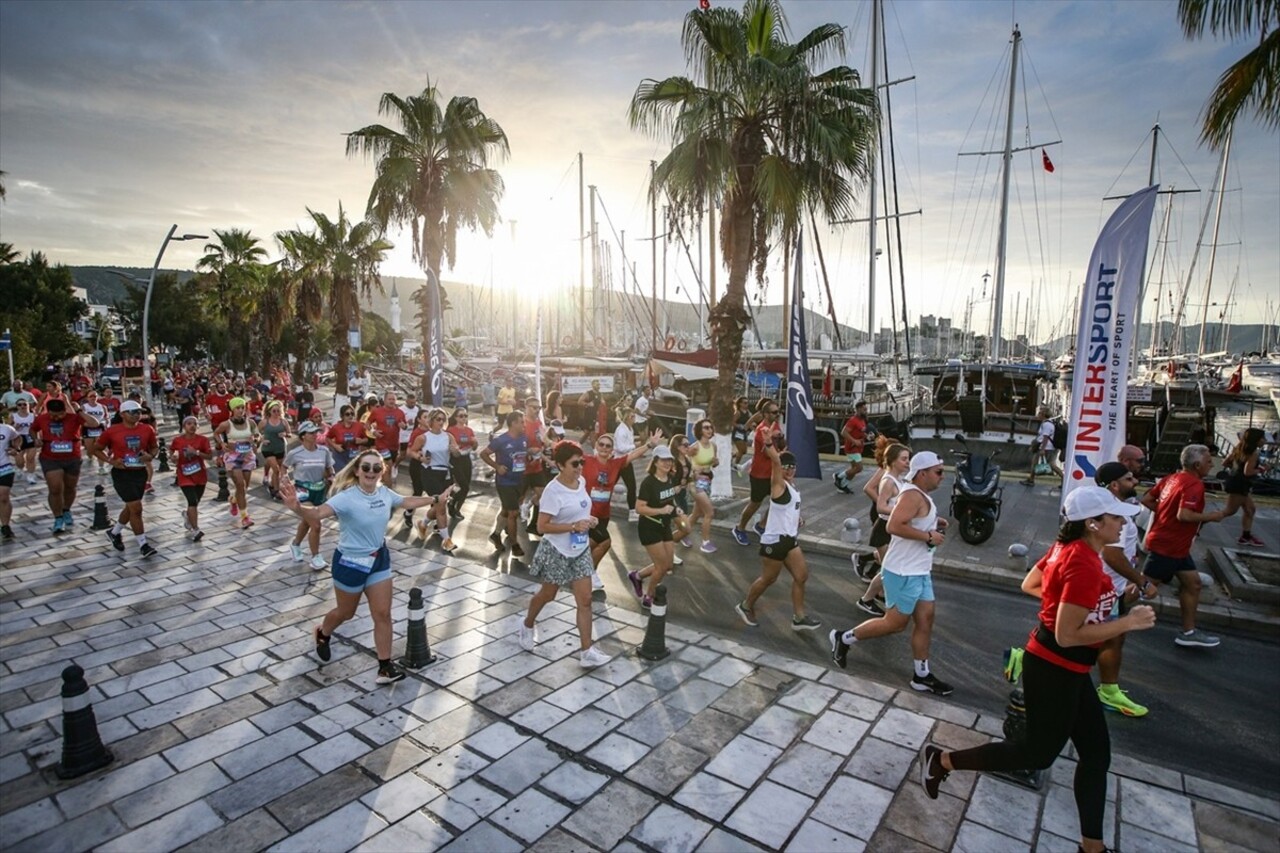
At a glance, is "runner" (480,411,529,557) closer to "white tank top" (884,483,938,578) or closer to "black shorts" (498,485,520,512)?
"black shorts" (498,485,520,512)

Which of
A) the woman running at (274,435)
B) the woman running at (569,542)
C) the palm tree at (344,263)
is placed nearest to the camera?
the woman running at (569,542)

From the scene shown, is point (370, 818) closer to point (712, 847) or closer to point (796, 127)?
point (712, 847)

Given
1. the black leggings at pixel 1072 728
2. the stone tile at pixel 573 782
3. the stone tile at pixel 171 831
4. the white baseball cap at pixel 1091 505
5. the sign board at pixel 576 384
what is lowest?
the stone tile at pixel 573 782

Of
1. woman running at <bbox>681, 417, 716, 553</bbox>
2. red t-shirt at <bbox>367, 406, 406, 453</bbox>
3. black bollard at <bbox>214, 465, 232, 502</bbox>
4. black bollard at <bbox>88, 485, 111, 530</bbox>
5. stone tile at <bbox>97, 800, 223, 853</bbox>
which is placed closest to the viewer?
stone tile at <bbox>97, 800, 223, 853</bbox>

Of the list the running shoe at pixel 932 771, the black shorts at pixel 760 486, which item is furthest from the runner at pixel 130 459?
the running shoe at pixel 932 771

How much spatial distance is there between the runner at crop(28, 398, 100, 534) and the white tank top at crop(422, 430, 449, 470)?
530 centimetres

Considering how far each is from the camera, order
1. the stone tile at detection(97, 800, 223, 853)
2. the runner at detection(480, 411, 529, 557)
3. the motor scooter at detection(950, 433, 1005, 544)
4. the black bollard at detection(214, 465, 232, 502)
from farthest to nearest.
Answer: the black bollard at detection(214, 465, 232, 502) → the motor scooter at detection(950, 433, 1005, 544) → the runner at detection(480, 411, 529, 557) → the stone tile at detection(97, 800, 223, 853)

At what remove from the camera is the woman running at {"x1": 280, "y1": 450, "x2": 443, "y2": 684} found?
518 cm

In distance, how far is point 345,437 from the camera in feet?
31.8

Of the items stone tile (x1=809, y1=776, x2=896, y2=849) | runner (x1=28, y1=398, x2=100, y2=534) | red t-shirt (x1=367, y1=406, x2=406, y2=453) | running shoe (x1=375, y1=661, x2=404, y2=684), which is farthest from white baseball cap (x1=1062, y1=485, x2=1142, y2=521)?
runner (x1=28, y1=398, x2=100, y2=534)

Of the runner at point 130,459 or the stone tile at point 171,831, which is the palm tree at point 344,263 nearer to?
the runner at point 130,459

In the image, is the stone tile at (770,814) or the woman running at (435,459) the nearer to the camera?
the stone tile at (770,814)

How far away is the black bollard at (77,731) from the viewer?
414 centimetres

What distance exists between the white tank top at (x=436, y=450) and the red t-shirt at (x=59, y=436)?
17.4 ft
